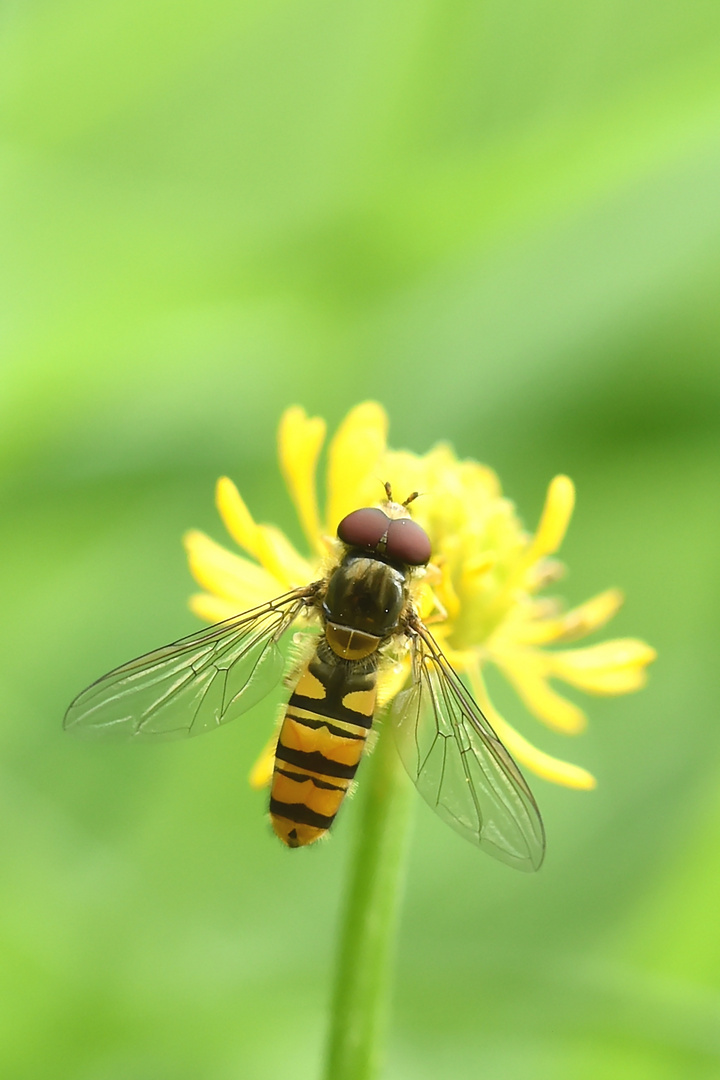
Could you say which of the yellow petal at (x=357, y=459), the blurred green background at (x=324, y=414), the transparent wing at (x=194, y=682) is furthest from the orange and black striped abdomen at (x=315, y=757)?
the blurred green background at (x=324, y=414)

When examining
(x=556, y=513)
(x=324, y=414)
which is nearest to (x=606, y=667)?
(x=556, y=513)

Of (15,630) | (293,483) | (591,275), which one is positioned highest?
(591,275)

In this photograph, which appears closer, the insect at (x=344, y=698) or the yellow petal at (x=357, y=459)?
the insect at (x=344, y=698)

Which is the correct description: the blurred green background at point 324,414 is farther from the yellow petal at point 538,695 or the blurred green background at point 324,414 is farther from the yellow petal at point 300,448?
the yellow petal at point 300,448

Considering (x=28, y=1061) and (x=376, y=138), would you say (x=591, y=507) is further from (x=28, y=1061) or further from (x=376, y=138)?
(x=28, y=1061)

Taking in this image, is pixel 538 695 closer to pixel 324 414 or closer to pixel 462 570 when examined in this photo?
pixel 462 570

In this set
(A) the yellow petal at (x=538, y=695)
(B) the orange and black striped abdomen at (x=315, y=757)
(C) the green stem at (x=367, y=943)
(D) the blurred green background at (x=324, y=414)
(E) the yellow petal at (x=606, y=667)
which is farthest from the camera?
(D) the blurred green background at (x=324, y=414)

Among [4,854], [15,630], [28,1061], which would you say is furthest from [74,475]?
[28,1061]
